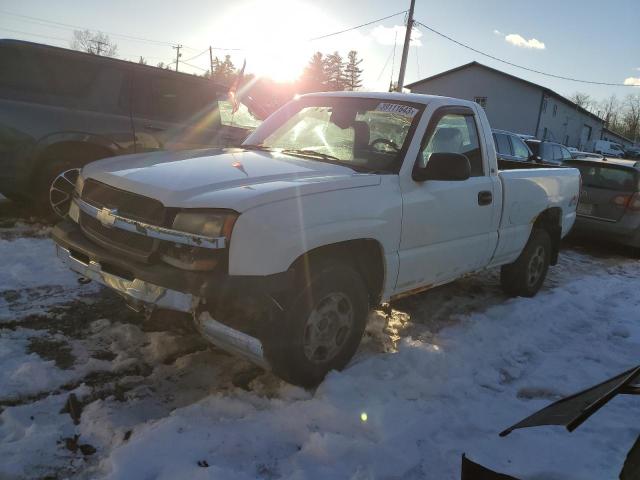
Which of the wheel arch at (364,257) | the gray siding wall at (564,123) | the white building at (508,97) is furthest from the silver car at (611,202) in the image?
the gray siding wall at (564,123)

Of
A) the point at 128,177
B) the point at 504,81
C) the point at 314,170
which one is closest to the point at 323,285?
Result: the point at 314,170

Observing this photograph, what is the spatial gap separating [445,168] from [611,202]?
251 inches

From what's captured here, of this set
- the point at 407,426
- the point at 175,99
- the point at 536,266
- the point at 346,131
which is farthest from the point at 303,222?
the point at 175,99

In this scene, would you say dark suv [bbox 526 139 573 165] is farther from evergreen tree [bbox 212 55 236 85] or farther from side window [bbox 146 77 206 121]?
evergreen tree [bbox 212 55 236 85]

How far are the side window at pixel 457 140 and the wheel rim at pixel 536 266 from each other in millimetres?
1654

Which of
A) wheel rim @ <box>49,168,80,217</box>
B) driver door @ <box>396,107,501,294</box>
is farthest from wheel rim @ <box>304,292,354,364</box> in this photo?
wheel rim @ <box>49,168,80,217</box>

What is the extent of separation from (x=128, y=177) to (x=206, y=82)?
4268 millimetres

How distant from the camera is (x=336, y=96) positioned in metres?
4.45

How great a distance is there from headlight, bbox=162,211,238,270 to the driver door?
1.35m

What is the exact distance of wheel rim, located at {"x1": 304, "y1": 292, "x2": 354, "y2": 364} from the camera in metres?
3.08

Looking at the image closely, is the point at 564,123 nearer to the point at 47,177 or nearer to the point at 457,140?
the point at 457,140

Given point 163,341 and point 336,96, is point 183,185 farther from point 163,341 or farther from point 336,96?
point 336,96

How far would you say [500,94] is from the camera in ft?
137

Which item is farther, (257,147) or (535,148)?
(535,148)
